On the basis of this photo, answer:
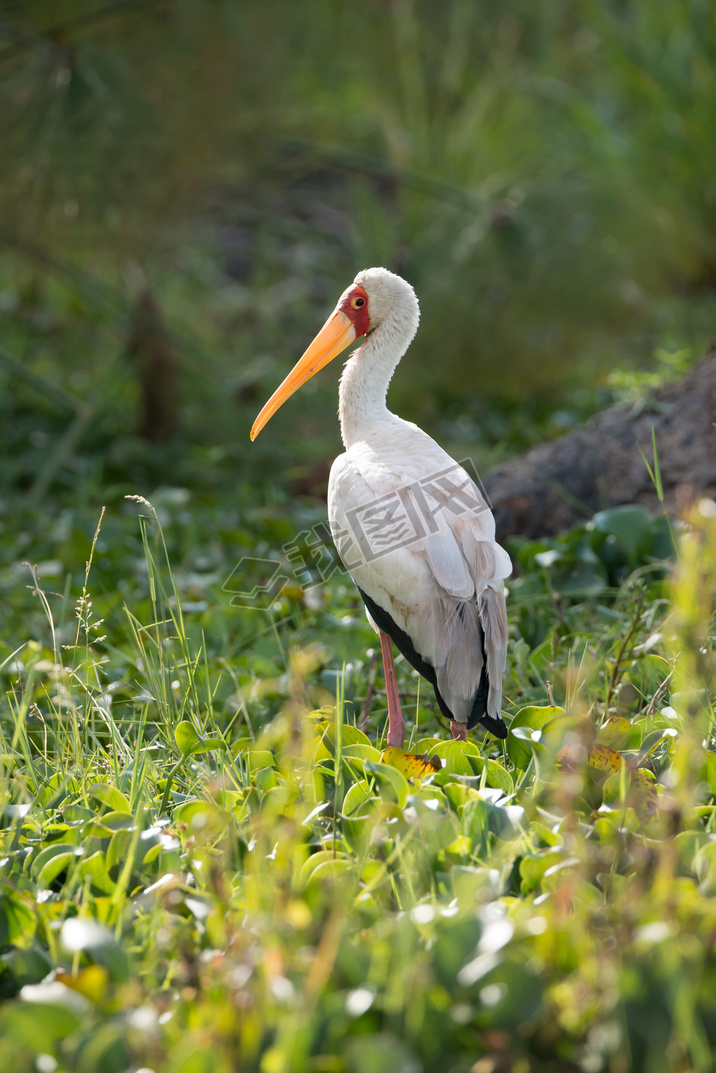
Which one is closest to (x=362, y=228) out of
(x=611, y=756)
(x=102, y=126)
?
(x=102, y=126)

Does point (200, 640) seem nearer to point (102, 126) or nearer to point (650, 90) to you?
point (102, 126)

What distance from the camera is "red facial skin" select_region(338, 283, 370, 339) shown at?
7.79ft

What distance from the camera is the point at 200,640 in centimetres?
264

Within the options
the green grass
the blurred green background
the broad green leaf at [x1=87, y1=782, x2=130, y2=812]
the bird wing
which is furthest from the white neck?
the blurred green background

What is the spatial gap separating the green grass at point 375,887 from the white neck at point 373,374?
0.63 m

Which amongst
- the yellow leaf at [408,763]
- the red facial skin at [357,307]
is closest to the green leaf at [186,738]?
the yellow leaf at [408,763]

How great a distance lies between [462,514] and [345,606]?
41.2 inches

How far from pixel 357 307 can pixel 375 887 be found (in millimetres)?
1466

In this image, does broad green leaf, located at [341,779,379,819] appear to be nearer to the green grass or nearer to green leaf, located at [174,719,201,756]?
the green grass

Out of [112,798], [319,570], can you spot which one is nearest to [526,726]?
[112,798]

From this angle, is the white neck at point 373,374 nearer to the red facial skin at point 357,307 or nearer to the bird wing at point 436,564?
the red facial skin at point 357,307

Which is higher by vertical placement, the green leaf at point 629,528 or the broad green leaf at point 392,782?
the broad green leaf at point 392,782

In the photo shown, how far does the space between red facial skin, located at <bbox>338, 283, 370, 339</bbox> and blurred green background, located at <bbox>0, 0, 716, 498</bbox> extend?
1.48m

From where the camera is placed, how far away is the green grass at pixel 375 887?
1004mm
